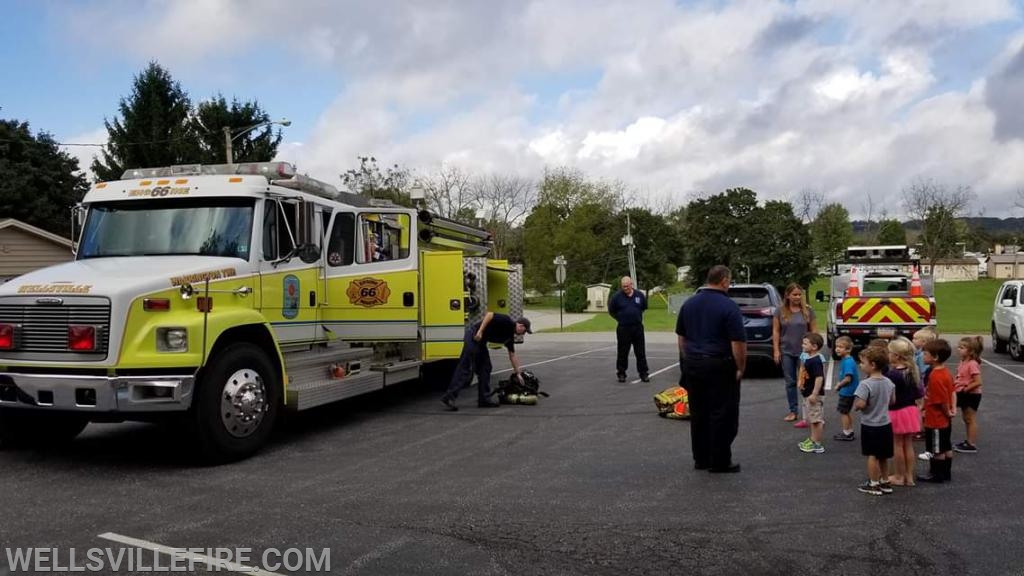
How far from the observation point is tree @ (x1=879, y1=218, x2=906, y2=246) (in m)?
89.5

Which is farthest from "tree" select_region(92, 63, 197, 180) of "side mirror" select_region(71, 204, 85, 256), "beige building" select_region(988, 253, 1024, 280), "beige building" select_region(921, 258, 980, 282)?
"beige building" select_region(988, 253, 1024, 280)

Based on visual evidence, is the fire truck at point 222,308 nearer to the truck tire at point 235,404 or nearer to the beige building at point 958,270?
the truck tire at point 235,404

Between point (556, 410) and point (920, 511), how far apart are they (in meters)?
5.35

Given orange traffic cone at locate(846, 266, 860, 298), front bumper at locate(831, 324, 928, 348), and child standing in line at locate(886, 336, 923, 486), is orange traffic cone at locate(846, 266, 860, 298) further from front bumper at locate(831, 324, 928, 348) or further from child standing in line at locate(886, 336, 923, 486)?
child standing in line at locate(886, 336, 923, 486)

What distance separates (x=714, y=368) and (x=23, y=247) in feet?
80.4

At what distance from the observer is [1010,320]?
1655cm

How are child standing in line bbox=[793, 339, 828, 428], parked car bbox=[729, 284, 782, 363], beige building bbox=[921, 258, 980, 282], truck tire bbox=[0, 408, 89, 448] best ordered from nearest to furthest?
truck tire bbox=[0, 408, 89, 448]
child standing in line bbox=[793, 339, 828, 428]
parked car bbox=[729, 284, 782, 363]
beige building bbox=[921, 258, 980, 282]

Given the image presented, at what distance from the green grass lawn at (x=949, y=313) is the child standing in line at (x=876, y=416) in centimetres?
1956

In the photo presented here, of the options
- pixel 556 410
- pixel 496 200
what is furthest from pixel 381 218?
pixel 496 200

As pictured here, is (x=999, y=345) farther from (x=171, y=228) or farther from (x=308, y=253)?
(x=171, y=228)

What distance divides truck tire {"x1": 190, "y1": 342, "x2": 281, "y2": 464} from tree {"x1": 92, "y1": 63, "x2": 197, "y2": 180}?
29591 mm

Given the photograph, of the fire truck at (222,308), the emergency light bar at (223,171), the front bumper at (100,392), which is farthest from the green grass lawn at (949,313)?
the front bumper at (100,392)

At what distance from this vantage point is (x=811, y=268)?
212 ft

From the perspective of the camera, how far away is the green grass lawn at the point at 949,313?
29656 millimetres
